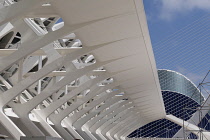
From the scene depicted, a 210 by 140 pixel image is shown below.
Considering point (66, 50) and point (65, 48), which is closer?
point (65, 48)

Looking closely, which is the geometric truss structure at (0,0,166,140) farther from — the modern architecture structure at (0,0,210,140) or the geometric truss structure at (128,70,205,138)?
the geometric truss structure at (128,70,205,138)

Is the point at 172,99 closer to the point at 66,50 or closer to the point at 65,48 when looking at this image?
the point at 66,50

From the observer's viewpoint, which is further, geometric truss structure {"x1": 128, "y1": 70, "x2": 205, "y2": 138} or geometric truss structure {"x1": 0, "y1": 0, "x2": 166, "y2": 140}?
geometric truss structure {"x1": 128, "y1": 70, "x2": 205, "y2": 138}

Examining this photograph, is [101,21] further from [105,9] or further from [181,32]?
[181,32]

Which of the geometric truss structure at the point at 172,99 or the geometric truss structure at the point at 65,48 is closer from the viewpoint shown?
the geometric truss structure at the point at 65,48

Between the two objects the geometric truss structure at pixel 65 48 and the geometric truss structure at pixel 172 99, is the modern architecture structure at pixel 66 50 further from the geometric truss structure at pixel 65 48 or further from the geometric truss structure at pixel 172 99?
the geometric truss structure at pixel 172 99

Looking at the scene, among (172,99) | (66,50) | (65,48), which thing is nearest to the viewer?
(65,48)

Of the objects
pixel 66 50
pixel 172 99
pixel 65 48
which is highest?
pixel 65 48

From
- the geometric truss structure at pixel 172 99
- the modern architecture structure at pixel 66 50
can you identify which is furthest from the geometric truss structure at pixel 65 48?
the geometric truss structure at pixel 172 99

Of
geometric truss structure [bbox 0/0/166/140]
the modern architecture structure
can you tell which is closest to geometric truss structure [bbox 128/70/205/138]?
the modern architecture structure

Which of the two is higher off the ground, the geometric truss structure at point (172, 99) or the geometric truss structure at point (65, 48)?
the geometric truss structure at point (65, 48)

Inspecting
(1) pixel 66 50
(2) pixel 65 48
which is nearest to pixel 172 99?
(1) pixel 66 50

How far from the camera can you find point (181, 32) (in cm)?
2722

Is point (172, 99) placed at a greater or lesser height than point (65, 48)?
lesser
